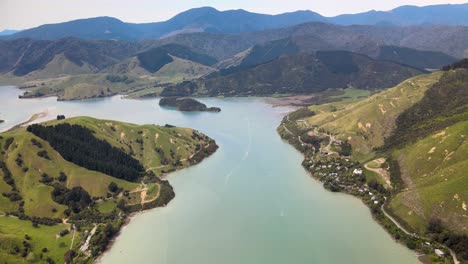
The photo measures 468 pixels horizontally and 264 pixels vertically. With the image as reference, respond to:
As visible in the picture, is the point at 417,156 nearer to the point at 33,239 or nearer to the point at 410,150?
the point at 410,150

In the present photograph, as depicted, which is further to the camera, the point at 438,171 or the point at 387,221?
the point at 438,171

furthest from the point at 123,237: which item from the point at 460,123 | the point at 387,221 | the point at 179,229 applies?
the point at 460,123

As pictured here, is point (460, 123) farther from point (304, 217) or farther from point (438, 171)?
point (304, 217)

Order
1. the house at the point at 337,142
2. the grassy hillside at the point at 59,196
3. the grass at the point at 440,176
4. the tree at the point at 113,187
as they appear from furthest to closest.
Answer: the house at the point at 337,142 → the tree at the point at 113,187 → the grass at the point at 440,176 → the grassy hillside at the point at 59,196

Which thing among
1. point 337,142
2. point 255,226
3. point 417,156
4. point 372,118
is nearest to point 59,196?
point 255,226

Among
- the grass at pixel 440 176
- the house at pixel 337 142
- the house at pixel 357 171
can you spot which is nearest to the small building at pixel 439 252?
the grass at pixel 440 176

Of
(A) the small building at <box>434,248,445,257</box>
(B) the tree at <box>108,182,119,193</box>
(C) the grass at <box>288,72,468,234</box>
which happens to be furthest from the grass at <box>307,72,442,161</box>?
(B) the tree at <box>108,182,119,193</box>

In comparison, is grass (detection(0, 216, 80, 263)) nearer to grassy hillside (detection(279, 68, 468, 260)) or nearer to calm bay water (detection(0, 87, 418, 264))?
calm bay water (detection(0, 87, 418, 264))

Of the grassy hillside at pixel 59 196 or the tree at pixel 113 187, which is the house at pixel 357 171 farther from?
the tree at pixel 113 187
